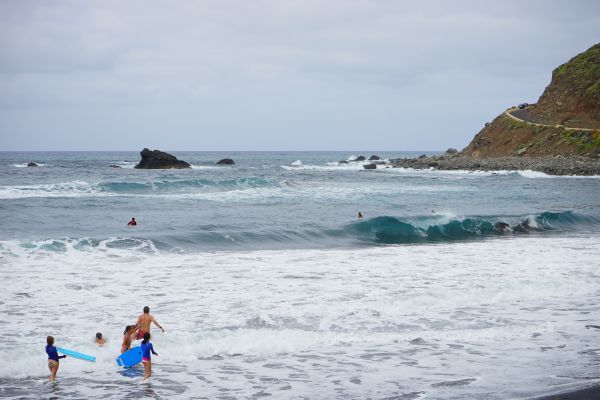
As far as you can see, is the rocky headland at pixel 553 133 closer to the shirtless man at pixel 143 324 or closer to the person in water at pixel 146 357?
the shirtless man at pixel 143 324

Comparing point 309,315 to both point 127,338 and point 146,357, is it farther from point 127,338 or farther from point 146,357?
point 146,357

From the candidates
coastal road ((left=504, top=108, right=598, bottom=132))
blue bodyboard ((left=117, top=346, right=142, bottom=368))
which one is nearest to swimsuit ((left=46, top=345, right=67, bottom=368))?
Answer: blue bodyboard ((left=117, top=346, right=142, bottom=368))

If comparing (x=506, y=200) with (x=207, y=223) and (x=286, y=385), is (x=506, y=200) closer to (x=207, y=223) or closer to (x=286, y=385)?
(x=207, y=223)

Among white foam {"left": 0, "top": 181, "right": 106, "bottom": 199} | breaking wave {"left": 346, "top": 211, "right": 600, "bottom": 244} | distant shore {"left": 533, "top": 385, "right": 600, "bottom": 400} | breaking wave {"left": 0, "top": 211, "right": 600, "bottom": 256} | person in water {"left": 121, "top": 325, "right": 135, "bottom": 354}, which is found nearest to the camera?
distant shore {"left": 533, "top": 385, "right": 600, "bottom": 400}

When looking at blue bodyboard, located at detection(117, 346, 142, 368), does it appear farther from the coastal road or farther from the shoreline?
the coastal road

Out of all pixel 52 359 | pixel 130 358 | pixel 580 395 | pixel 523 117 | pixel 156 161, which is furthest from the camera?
pixel 523 117

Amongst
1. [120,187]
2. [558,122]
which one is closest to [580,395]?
[120,187]

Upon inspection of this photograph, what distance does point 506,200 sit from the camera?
43.3 m

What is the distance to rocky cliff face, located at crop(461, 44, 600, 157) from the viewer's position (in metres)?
76.7

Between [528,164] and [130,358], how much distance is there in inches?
2710

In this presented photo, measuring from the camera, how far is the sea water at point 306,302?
10.3 meters

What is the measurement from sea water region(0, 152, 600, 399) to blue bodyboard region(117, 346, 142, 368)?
154 millimetres

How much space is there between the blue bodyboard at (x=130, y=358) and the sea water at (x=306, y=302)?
0.51 ft

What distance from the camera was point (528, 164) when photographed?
240 feet
